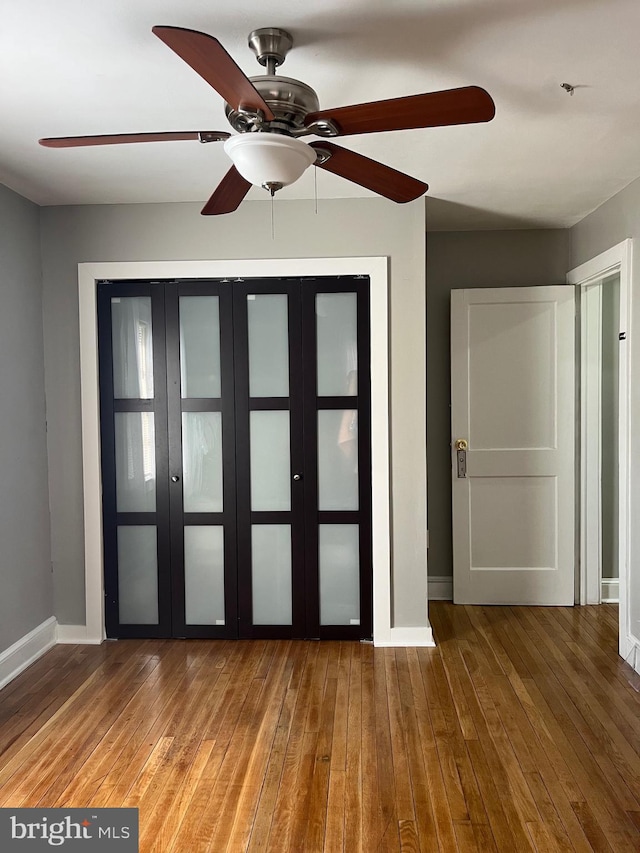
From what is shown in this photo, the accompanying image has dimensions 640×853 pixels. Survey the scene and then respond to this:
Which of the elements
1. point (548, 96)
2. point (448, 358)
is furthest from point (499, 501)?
point (548, 96)

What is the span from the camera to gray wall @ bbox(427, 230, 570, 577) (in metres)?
4.59

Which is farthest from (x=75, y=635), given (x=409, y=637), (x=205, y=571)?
(x=409, y=637)

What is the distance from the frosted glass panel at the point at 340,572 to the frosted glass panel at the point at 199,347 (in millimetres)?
1061

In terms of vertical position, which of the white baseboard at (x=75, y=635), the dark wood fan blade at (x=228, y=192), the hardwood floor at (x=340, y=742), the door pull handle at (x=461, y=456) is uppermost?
the dark wood fan blade at (x=228, y=192)

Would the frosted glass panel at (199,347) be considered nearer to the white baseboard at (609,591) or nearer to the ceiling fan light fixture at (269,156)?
the ceiling fan light fixture at (269,156)

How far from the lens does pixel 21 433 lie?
362 cm

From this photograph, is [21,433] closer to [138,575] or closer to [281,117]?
[138,575]

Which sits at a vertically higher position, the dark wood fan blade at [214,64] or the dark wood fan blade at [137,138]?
the dark wood fan blade at [214,64]

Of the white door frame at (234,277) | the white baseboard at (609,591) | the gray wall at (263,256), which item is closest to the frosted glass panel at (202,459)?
the white door frame at (234,277)

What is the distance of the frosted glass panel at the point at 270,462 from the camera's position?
3.87 metres

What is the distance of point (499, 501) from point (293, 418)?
5.32 ft

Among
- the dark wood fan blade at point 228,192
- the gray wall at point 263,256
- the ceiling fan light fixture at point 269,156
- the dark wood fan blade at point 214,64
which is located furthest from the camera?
the gray wall at point 263,256

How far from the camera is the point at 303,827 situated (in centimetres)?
223

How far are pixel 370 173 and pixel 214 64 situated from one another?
73 cm
